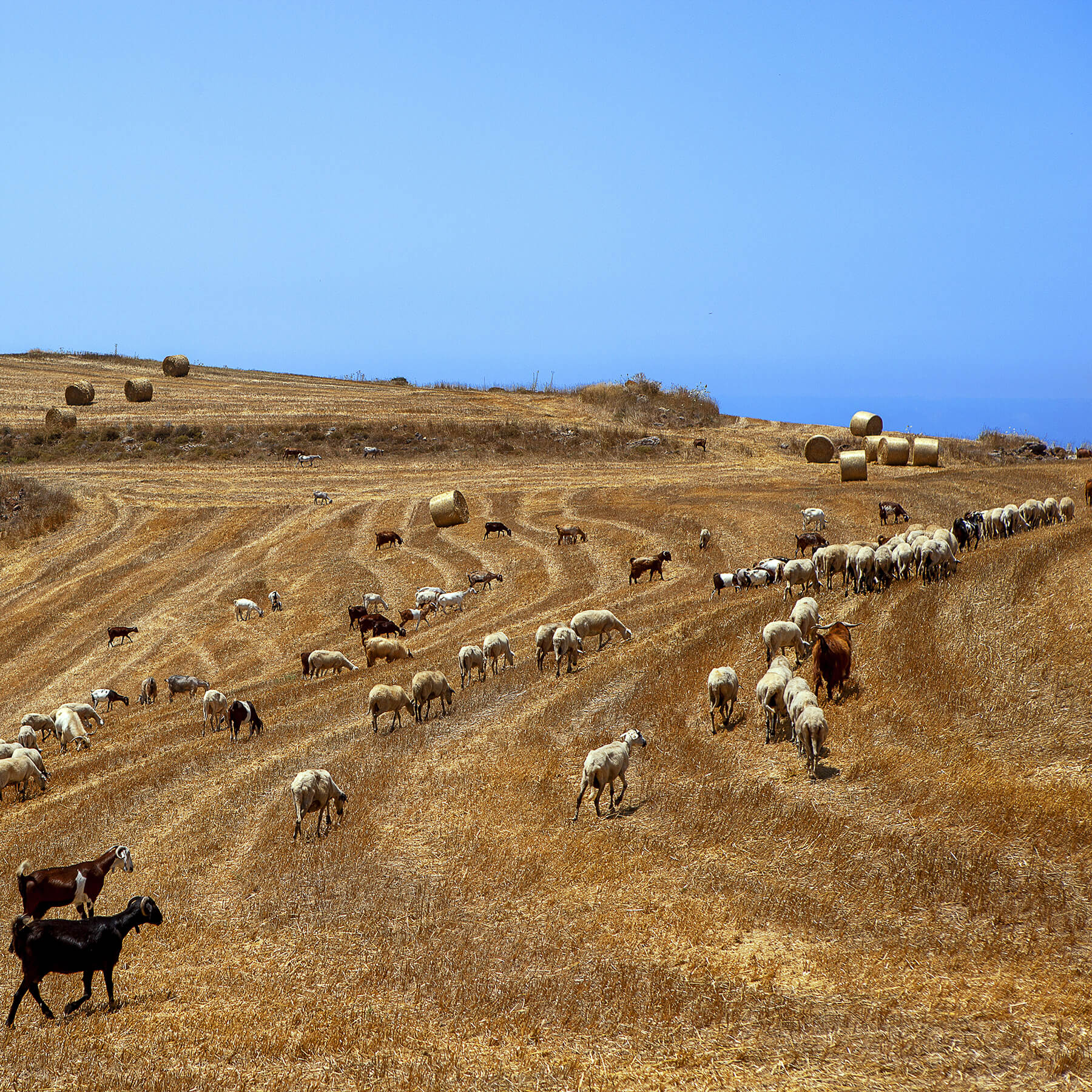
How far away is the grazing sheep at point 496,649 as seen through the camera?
24.9 metres

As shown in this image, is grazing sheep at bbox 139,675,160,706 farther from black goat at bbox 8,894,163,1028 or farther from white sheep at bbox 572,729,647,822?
black goat at bbox 8,894,163,1028

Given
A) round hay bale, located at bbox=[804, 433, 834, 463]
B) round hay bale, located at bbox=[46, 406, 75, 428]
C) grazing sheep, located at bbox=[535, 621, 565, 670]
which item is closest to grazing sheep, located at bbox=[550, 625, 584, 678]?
grazing sheep, located at bbox=[535, 621, 565, 670]

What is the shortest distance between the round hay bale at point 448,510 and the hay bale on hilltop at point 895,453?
75.0 feet

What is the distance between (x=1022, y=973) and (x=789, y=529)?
97.0ft

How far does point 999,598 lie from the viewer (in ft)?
65.4

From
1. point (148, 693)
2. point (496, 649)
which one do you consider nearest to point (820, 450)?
point (496, 649)

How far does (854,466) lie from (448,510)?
63.3ft

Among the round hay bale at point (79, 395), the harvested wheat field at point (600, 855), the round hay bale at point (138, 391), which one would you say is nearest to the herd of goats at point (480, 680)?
the harvested wheat field at point (600, 855)

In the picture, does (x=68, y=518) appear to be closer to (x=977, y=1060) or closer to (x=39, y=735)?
(x=39, y=735)

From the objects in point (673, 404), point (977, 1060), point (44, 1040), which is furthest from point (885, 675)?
point (673, 404)

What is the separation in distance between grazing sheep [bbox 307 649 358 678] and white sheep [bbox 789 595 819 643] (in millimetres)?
12490

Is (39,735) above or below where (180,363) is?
below

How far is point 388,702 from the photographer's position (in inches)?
837

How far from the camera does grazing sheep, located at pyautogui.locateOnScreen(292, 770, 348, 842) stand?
15.9m
